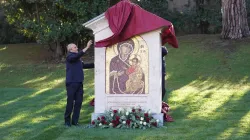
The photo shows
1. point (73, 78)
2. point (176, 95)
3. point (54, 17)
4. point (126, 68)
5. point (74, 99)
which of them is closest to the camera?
point (73, 78)

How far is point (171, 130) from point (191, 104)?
3021mm

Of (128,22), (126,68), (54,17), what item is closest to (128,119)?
(126,68)

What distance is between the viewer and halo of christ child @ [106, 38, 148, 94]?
29.7 feet

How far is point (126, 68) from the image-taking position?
907 cm

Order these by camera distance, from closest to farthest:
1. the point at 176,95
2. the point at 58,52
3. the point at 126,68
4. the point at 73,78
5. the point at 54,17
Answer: the point at 73,78 → the point at 126,68 → the point at 176,95 → the point at 54,17 → the point at 58,52

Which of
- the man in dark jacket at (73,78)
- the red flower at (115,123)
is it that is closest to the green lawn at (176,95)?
the red flower at (115,123)

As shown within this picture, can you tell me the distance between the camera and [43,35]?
770 inches

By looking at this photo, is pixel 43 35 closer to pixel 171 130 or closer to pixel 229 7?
pixel 229 7

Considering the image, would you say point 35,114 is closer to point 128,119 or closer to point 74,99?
point 74,99

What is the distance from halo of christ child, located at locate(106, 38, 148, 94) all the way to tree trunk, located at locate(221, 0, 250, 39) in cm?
1188

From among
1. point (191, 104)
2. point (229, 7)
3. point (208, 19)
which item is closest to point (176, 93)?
point (191, 104)

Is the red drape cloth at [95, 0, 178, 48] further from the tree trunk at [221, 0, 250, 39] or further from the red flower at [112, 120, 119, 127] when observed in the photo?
the tree trunk at [221, 0, 250, 39]

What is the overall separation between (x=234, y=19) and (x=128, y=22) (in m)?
11.9

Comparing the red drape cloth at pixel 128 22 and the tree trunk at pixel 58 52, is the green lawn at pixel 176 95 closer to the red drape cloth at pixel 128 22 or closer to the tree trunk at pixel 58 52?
the tree trunk at pixel 58 52
